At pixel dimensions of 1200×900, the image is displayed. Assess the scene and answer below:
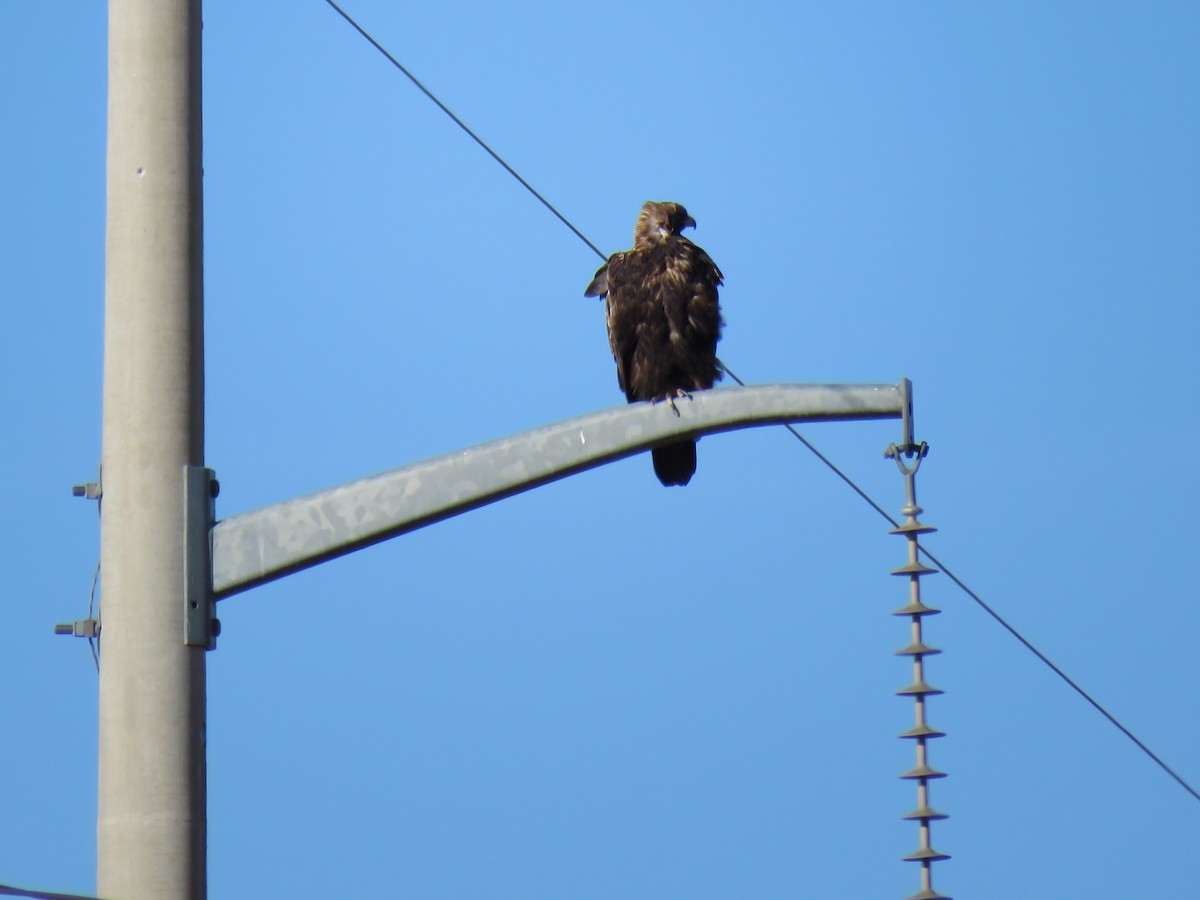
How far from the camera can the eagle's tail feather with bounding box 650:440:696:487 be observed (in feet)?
23.2

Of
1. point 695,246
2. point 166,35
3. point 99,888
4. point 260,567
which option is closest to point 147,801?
point 99,888

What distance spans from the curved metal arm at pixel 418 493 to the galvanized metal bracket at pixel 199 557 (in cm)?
2

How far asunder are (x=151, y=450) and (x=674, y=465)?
13.9 feet

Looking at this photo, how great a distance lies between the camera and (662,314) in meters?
7.76

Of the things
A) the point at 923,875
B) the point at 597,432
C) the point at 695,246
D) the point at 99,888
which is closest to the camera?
the point at 99,888

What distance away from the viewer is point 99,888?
2867 mm

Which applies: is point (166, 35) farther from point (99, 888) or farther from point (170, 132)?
point (99, 888)

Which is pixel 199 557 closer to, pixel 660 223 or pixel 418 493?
pixel 418 493

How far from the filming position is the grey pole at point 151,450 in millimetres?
2879

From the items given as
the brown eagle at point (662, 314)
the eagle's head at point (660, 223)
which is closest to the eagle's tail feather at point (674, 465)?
the brown eagle at point (662, 314)

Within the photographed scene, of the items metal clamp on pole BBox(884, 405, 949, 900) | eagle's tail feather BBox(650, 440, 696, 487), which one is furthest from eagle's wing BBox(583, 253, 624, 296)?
metal clamp on pole BBox(884, 405, 949, 900)

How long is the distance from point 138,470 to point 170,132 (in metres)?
0.62

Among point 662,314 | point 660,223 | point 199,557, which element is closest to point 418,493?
point 199,557

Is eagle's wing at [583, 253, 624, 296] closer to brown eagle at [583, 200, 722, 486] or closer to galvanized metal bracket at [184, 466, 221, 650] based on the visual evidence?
brown eagle at [583, 200, 722, 486]
